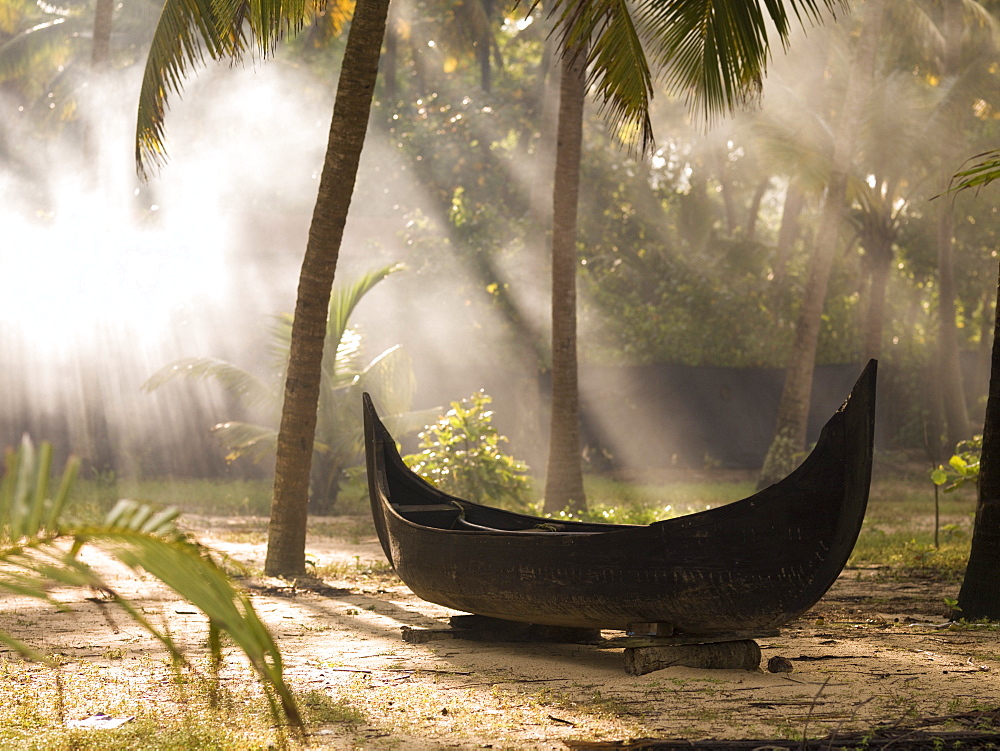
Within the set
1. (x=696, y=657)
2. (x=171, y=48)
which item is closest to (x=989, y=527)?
(x=696, y=657)

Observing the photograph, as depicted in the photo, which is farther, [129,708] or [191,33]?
[191,33]

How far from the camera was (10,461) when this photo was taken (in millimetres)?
2490

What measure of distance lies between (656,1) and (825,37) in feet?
47.0

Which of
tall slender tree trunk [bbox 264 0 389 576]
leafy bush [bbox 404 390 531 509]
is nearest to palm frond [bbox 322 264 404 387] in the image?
leafy bush [bbox 404 390 531 509]

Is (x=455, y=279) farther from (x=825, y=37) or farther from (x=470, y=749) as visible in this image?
(x=470, y=749)

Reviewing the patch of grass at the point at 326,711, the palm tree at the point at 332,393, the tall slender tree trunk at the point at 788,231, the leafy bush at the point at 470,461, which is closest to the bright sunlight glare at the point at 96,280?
the palm tree at the point at 332,393

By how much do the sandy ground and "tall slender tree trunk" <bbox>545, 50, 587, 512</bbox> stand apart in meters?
4.33

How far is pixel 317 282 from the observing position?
26.7 ft

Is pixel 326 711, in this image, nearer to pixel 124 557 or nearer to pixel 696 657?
pixel 696 657

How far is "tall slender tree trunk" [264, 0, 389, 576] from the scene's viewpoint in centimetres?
770

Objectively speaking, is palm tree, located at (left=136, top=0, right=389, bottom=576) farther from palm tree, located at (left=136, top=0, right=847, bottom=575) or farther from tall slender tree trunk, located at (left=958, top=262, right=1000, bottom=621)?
tall slender tree trunk, located at (left=958, top=262, right=1000, bottom=621)

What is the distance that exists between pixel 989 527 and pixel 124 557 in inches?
222

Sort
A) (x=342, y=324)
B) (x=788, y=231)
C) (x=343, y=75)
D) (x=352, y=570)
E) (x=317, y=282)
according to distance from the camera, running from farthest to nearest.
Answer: (x=788, y=231), (x=342, y=324), (x=352, y=570), (x=317, y=282), (x=343, y=75)

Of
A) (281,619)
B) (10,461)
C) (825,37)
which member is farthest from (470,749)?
(825,37)
